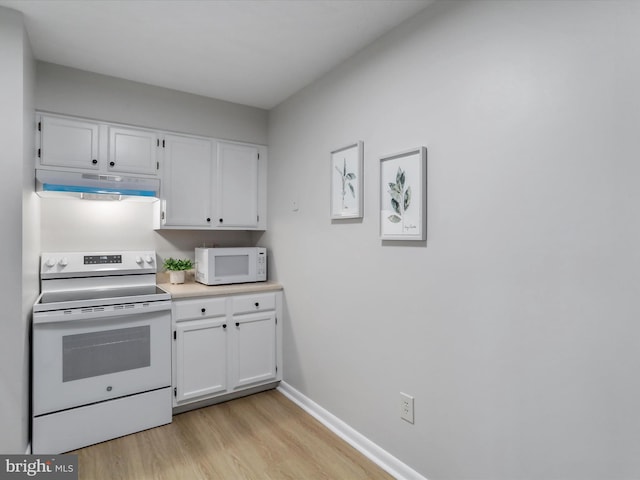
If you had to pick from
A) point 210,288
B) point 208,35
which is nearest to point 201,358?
point 210,288

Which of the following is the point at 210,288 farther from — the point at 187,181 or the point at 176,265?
the point at 187,181

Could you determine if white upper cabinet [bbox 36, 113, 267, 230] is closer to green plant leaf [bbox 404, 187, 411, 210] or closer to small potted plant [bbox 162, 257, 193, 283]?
small potted plant [bbox 162, 257, 193, 283]

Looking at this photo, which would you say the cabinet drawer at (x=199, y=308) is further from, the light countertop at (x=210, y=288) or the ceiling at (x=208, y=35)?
the ceiling at (x=208, y=35)

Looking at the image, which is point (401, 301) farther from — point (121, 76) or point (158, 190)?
point (121, 76)

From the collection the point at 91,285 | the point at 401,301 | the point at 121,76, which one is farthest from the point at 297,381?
the point at 121,76

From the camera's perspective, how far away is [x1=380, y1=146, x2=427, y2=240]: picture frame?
185cm

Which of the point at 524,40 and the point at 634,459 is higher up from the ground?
the point at 524,40

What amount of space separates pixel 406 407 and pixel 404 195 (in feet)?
3.71

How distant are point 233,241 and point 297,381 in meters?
1.43

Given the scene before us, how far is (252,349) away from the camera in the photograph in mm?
2945

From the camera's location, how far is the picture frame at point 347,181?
226 centimetres

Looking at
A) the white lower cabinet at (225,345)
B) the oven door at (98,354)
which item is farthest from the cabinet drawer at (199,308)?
the oven door at (98,354)

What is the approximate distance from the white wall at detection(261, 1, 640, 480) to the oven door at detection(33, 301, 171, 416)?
1.25 meters

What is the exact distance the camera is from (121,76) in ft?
8.95
